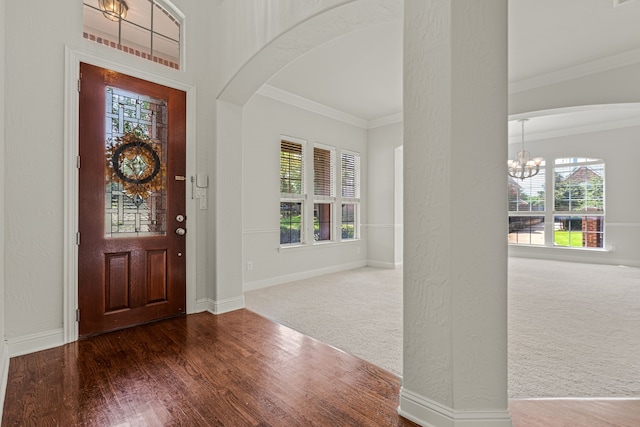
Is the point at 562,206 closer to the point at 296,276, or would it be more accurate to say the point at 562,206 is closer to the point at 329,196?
the point at 329,196

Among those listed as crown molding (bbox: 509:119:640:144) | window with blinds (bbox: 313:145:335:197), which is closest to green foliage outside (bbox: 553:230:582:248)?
crown molding (bbox: 509:119:640:144)

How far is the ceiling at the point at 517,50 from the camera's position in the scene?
9.84 feet

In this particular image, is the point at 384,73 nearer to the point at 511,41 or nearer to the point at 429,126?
the point at 511,41

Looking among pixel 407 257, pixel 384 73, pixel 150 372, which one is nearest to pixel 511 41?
pixel 384 73

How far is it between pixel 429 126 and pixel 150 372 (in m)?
2.29

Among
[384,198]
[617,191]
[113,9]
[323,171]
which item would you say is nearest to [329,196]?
[323,171]

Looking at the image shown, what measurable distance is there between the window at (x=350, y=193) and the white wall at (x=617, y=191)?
5.17m

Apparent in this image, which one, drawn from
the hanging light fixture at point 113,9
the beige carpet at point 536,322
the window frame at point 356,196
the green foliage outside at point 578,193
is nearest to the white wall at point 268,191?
the beige carpet at point 536,322

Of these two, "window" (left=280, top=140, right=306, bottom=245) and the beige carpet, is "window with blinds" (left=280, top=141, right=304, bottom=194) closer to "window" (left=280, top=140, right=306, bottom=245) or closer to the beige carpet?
"window" (left=280, top=140, right=306, bottom=245)

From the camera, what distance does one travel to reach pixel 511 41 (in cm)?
349

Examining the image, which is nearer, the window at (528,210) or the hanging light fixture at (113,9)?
the hanging light fixture at (113,9)

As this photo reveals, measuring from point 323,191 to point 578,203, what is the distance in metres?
6.25

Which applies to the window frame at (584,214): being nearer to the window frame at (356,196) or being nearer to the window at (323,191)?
the window frame at (356,196)

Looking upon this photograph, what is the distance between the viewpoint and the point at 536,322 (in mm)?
3186
